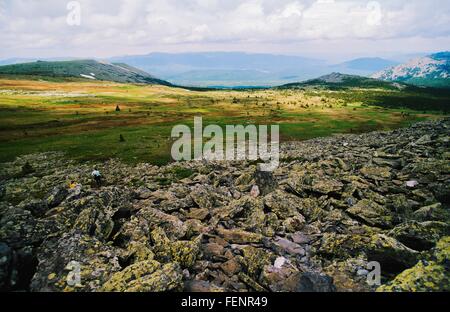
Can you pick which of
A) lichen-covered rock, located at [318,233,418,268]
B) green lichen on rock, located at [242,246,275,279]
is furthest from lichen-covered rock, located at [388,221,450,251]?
green lichen on rock, located at [242,246,275,279]

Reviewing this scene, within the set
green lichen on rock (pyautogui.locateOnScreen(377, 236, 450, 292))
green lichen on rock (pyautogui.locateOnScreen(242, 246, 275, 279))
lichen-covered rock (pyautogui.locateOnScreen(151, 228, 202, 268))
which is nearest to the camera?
green lichen on rock (pyautogui.locateOnScreen(377, 236, 450, 292))

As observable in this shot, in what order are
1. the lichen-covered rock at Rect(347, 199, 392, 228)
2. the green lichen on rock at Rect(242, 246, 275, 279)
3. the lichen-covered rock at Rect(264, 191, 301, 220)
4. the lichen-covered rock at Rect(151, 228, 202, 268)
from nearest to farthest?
the green lichen on rock at Rect(242, 246, 275, 279) → the lichen-covered rock at Rect(151, 228, 202, 268) → the lichen-covered rock at Rect(347, 199, 392, 228) → the lichen-covered rock at Rect(264, 191, 301, 220)

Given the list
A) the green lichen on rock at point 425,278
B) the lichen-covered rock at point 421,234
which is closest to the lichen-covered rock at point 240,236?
the green lichen on rock at point 425,278

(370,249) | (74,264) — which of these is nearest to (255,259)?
A: (370,249)

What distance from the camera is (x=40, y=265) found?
1237cm

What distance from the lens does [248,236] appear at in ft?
53.9

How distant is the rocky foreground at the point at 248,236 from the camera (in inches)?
474

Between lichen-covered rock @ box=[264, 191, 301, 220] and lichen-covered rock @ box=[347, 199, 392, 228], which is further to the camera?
lichen-covered rock @ box=[264, 191, 301, 220]

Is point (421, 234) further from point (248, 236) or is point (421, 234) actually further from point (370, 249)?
point (248, 236)

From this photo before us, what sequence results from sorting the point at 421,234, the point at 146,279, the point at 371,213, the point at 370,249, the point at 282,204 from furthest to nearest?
the point at 282,204 < the point at 371,213 < the point at 421,234 < the point at 370,249 < the point at 146,279

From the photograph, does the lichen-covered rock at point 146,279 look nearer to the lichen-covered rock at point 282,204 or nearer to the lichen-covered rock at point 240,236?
the lichen-covered rock at point 240,236

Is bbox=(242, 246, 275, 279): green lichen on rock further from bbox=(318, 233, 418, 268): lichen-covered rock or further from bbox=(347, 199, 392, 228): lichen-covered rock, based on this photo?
bbox=(347, 199, 392, 228): lichen-covered rock

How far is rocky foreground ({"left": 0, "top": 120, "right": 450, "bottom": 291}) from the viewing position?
1205 cm
